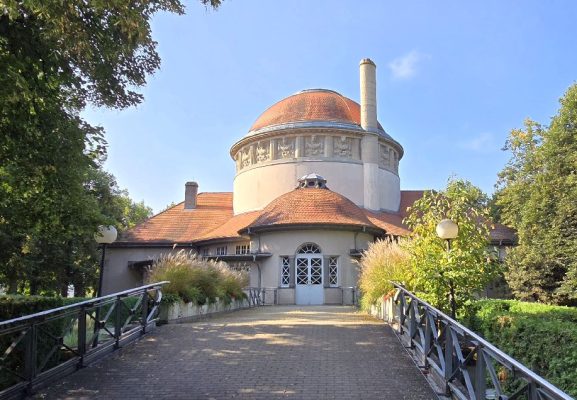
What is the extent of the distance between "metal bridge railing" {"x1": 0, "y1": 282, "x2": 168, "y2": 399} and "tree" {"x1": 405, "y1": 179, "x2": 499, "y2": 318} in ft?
21.2

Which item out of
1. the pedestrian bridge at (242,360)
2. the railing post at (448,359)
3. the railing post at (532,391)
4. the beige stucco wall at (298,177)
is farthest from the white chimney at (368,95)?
the railing post at (532,391)

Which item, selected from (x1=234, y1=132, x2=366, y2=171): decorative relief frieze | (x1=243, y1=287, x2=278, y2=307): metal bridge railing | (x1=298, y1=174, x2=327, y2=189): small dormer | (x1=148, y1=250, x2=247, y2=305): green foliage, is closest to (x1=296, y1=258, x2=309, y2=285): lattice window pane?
(x1=243, y1=287, x2=278, y2=307): metal bridge railing

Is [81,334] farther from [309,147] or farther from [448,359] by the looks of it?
[309,147]

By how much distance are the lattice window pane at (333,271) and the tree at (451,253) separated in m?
11.8

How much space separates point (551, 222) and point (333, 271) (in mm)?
11279

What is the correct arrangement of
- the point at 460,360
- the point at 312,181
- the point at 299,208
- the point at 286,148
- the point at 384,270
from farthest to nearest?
1. the point at 286,148
2. the point at 312,181
3. the point at 299,208
4. the point at 384,270
5. the point at 460,360

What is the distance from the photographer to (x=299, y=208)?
89.6ft

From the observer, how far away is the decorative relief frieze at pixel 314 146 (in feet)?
108

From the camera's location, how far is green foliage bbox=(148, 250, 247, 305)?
47.2 feet

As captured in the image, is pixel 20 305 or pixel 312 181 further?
pixel 312 181

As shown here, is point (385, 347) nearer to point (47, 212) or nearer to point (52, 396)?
point (52, 396)

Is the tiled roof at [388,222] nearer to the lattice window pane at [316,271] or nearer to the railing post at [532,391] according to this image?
the lattice window pane at [316,271]

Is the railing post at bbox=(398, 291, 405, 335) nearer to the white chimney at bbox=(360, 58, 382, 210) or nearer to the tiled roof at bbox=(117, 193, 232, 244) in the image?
the white chimney at bbox=(360, 58, 382, 210)

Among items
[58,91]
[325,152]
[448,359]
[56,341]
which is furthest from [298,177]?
[448,359]
